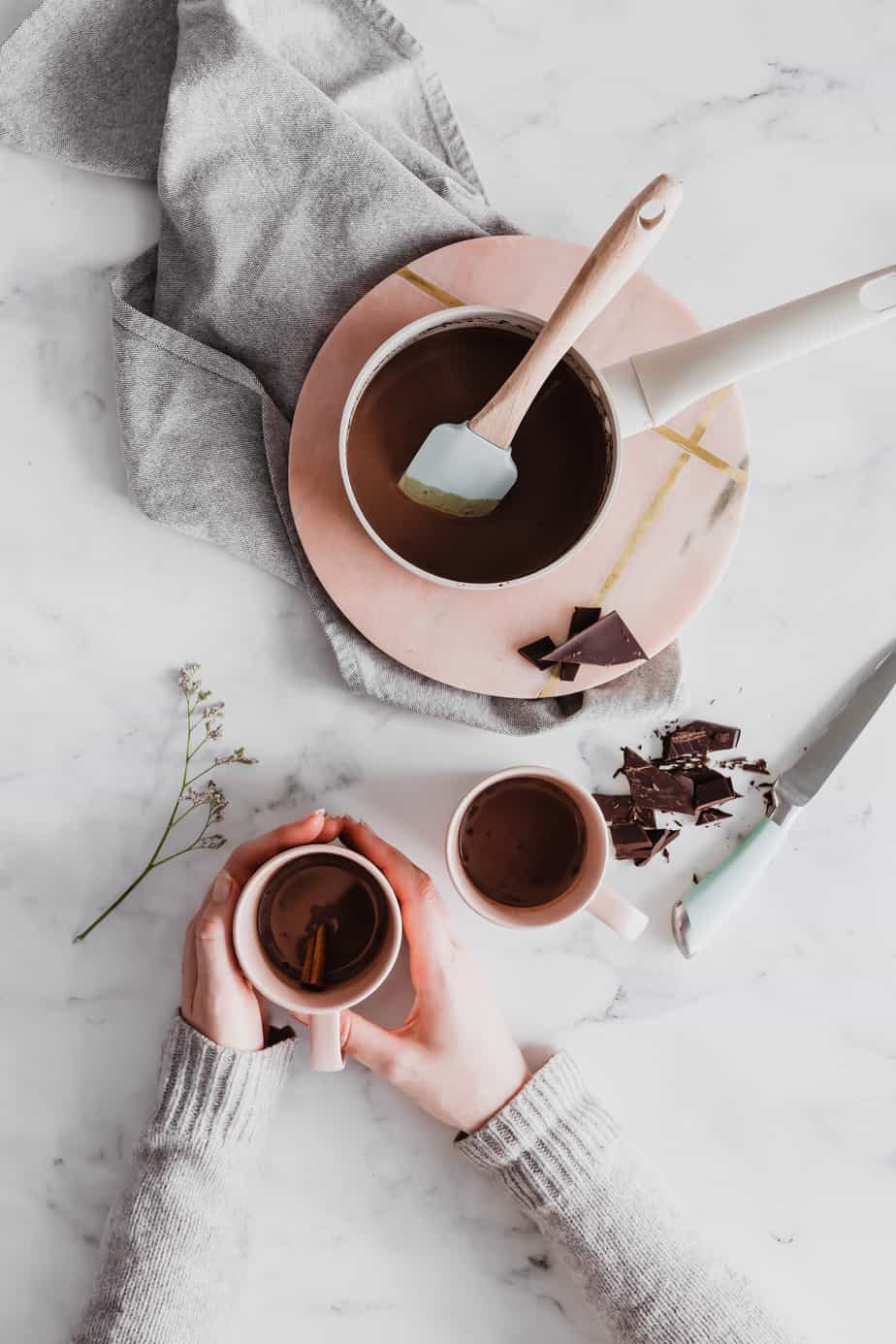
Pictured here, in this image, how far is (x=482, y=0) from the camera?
1.12 metres

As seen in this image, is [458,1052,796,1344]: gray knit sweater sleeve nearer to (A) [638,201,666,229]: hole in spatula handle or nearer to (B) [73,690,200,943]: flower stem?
(B) [73,690,200,943]: flower stem

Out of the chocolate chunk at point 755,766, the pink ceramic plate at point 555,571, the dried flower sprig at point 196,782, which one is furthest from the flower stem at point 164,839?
the chocolate chunk at point 755,766

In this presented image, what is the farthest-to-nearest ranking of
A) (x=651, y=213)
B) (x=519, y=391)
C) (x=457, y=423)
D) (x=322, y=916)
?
(x=322, y=916)
(x=457, y=423)
(x=519, y=391)
(x=651, y=213)

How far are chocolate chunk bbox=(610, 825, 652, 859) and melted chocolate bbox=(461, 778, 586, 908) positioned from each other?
0.06 m

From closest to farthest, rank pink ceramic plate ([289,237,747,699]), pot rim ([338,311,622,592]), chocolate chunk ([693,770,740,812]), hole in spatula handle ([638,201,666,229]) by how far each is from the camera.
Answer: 1. hole in spatula handle ([638,201,666,229])
2. pot rim ([338,311,622,592])
3. pink ceramic plate ([289,237,747,699])
4. chocolate chunk ([693,770,740,812])

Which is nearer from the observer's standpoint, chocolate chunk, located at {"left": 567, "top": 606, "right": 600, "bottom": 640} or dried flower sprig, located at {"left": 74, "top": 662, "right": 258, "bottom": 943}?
chocolate chunk, located at {"left": 567, "top": 606, "right": 600, "bottom": 640}

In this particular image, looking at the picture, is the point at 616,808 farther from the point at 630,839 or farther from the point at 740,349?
the point at 740,349

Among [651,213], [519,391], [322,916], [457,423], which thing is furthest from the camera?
[322,916]

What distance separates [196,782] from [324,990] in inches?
10.9

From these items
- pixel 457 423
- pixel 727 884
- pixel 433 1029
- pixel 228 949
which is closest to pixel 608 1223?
pixel 433 1029

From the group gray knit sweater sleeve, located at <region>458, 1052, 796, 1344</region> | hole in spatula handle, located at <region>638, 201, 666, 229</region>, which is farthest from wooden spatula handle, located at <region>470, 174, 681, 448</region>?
gray knit sweater sleeve, located at <region>458, 1052, 796, 1344</region>

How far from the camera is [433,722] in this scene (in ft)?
3.73

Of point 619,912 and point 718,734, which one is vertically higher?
point 718,734

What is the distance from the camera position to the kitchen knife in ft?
3.69
